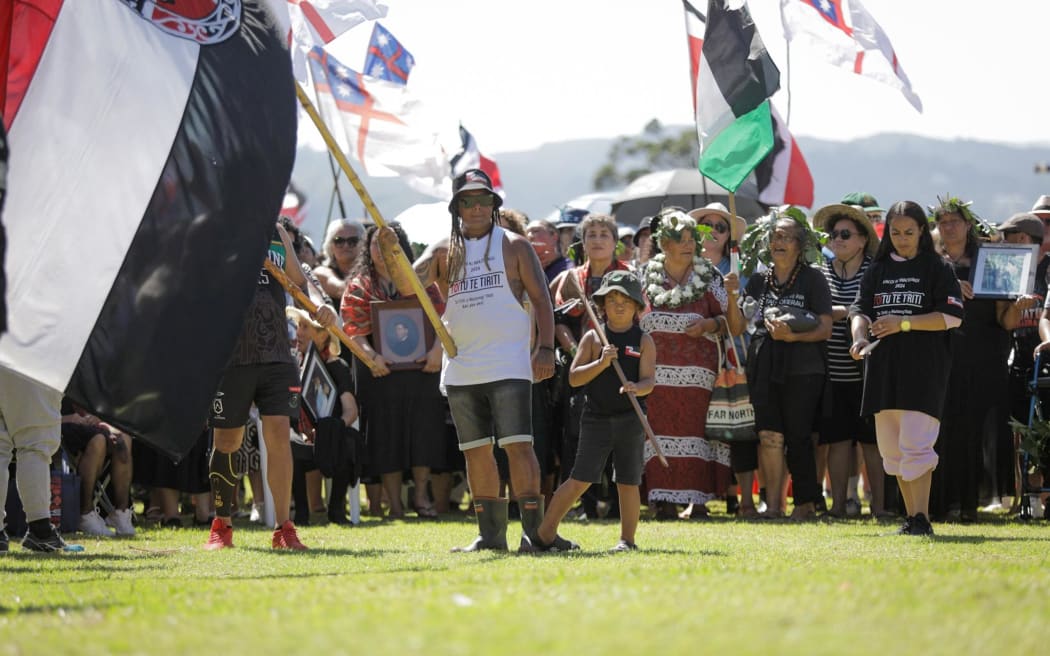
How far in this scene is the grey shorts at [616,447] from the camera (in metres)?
9.09

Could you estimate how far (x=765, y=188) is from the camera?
52.2 feet

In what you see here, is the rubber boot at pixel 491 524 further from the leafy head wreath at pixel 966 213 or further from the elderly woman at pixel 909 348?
the leafy head wreath at pixel 966 213

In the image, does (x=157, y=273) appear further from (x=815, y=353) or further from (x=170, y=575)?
(x=815, y=353)

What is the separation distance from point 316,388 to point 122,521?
6.63 feet

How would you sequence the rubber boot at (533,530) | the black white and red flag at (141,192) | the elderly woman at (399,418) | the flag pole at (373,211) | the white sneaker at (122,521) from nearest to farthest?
1. the black white and red flag at (141,192)
2. the flag pole at (373,211)
3. the rubber boot at (533,530)
4. the white sneaker at (122,521)
5. the elderly woman at (399,418)

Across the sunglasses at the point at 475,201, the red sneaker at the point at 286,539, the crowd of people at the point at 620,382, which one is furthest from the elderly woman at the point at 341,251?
the sunglasses at the point at 475,201

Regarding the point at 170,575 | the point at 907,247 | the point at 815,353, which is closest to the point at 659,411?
the point at 815,353

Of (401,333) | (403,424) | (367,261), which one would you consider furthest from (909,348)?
(367,261)

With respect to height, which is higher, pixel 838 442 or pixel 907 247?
pixel 907 247

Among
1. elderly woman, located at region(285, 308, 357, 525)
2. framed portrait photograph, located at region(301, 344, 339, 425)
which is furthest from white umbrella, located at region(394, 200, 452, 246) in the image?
framed portrait photograph, located at region(301, 344, 339, 425)

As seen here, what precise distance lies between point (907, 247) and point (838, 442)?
9.90 feet

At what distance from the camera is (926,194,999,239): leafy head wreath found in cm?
1201

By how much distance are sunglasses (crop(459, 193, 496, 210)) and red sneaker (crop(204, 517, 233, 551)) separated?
2.77m

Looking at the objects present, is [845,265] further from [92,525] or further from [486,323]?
[92,525]
